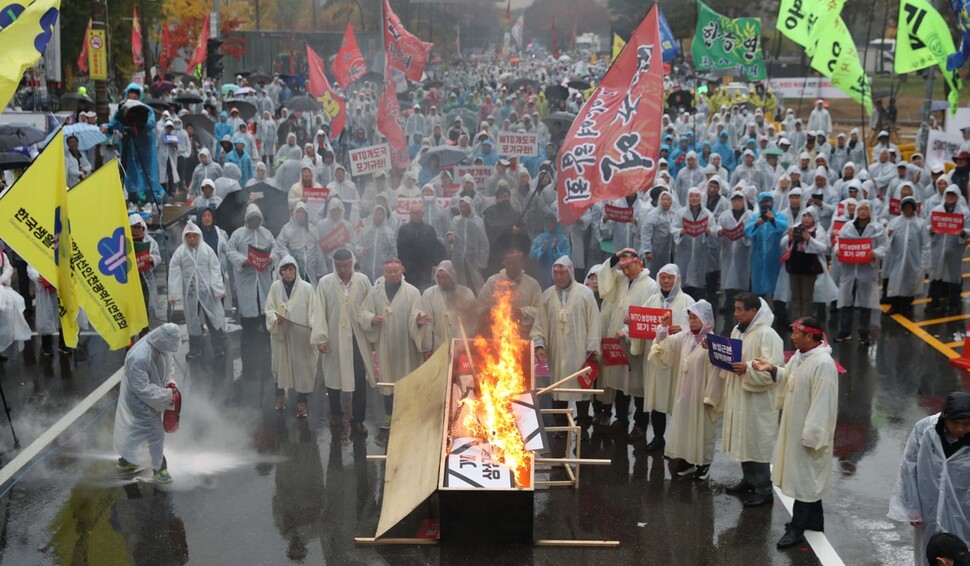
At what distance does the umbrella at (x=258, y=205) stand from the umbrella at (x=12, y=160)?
2809mm

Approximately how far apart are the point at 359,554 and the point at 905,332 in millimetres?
9310

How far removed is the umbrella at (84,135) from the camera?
19.0 metres

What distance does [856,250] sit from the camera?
44.3ft

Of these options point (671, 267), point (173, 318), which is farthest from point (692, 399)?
point (173, 318)

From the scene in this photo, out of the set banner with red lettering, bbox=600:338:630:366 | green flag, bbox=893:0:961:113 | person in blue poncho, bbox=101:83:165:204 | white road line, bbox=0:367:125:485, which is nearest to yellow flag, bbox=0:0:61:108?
white road line, bbox=0:367:125:485

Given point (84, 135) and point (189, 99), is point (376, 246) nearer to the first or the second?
point (84, 135)

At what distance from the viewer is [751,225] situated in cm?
1445

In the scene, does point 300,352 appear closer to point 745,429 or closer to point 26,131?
point 745,429

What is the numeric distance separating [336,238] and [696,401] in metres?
6.05

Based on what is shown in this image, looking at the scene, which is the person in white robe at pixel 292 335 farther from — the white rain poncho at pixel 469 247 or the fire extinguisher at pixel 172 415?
the white rain poncho at pixel 469 247

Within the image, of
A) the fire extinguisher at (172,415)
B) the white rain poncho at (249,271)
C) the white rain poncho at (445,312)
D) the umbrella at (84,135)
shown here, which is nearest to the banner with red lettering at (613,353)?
the white rain poncho at (445,312)

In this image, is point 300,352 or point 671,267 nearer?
point 671,267

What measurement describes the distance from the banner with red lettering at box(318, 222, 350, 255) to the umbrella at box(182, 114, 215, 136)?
554 inches

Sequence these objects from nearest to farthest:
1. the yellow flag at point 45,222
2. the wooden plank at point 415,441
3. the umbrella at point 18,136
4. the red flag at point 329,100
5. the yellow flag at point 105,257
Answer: the wooden plank at point 415,441 → the yellow flag at point 45,222 → the yellow flag at point 105,257 → the umbrella at point 18,136 → the red flag at point 329,100
